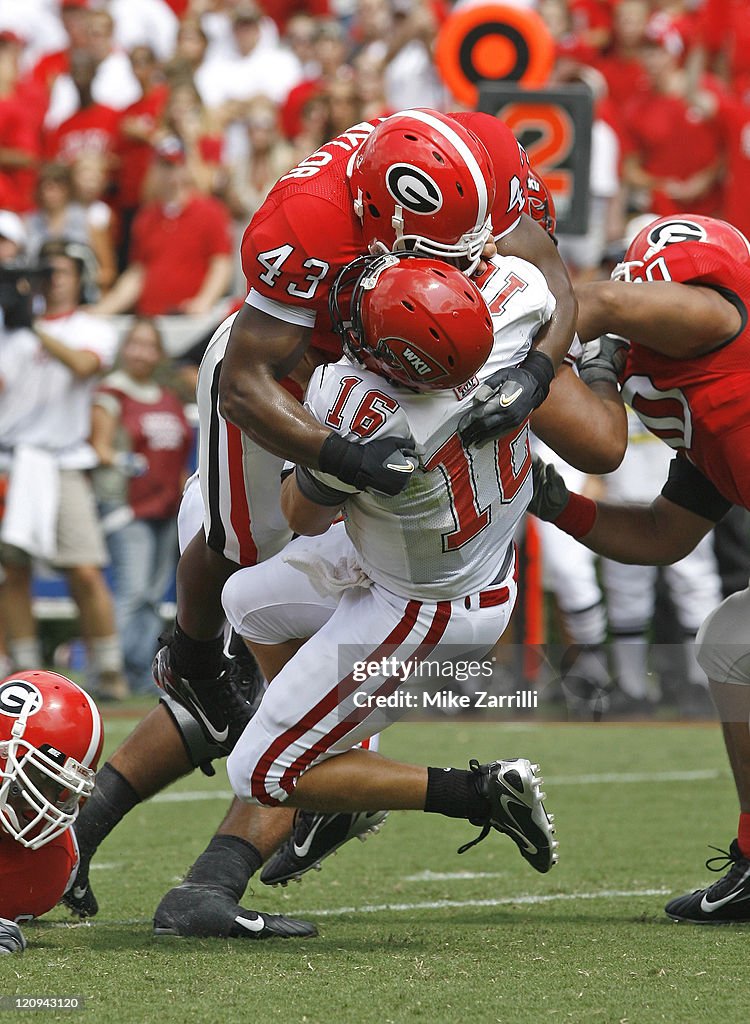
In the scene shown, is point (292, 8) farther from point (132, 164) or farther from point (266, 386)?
point (266, 386)

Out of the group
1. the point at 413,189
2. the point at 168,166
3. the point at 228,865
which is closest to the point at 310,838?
the point at 228,865

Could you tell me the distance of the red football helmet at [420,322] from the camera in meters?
3.15

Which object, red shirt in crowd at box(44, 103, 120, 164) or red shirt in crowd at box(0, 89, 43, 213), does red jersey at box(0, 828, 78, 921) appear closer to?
red shirt in crowd at box(0, 89, 43, 213)

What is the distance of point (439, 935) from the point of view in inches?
143

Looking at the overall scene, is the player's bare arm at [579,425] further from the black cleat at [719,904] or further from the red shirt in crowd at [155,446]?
the red shirt in crowd at [155,446]

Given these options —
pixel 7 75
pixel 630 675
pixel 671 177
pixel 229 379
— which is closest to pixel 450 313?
pixel 229 379

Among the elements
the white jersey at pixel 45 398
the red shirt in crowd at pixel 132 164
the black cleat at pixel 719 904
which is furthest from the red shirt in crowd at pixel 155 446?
the black cleat at pixel 719 904

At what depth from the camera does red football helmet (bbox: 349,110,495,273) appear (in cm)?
330

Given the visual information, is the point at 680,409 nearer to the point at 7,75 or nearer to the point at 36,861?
the point at 36,861

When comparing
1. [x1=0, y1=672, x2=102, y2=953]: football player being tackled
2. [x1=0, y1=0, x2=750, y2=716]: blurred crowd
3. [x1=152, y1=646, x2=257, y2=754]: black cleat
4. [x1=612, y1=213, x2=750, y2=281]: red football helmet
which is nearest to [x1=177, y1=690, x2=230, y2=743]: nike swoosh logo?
[x1=152, y1=646, x2=257, y2=754]: black cleat

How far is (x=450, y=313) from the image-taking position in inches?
124

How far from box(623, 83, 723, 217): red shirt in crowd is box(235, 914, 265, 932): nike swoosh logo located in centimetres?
694

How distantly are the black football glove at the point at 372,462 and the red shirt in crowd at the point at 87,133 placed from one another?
761cm

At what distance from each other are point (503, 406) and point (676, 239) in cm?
95
